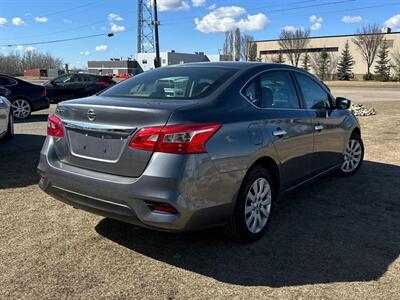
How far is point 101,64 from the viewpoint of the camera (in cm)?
11275

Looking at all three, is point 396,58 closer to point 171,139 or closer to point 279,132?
point 279,132

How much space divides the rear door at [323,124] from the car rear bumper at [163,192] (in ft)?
6.04

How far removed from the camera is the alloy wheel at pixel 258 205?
13.1 feet

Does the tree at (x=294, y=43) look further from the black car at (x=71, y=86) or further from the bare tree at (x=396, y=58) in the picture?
the black car at (x=71, y=86)

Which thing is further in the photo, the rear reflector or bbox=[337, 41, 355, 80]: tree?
bbox=[337, 41, 355, 80]: tree

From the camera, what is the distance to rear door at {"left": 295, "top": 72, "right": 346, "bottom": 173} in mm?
5165

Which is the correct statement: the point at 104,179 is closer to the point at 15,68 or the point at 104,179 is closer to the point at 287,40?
the point at 287,40

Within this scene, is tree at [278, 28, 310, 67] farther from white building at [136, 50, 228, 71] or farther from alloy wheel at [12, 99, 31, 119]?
alloy wheel at [12, 99, 31, 119]

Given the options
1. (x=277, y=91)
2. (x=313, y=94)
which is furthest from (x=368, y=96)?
(x=277, y=91)

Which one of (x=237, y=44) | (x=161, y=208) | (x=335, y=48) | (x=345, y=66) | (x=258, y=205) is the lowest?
(x=258, y=205)

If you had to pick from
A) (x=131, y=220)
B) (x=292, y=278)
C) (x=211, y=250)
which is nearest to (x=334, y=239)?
(x=292, y=278)

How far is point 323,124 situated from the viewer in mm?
5332

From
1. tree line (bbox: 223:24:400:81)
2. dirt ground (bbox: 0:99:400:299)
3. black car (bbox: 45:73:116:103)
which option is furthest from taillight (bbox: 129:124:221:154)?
tree line (bbox: 223:24:400:81)

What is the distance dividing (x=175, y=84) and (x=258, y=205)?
139 centimetres
